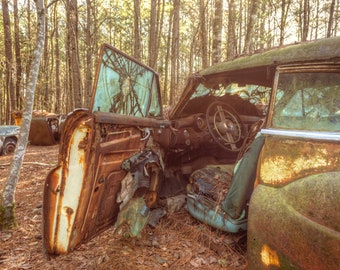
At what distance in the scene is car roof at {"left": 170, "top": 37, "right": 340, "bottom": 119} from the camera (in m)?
1.89

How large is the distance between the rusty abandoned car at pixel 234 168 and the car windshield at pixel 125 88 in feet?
0.04

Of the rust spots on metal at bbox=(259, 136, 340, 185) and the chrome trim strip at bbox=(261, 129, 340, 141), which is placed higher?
the chrome trim strip at bbox=(261, 129, 340, 141)

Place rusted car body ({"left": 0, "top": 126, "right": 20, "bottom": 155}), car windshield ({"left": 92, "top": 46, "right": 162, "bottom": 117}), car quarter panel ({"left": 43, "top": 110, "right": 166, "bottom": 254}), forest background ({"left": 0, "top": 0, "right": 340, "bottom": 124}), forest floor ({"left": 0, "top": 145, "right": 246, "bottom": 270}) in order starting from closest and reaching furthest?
car quarter panel ({"left": 43, "top": 110, "right": 166, "bottom": 254}) < car windshield ({"left": 92, "top": 46, "right": 162, "bottom": 117}) < forest floor ({"left": 0, "top": 145, "right": 246, "bottom": 270}) < rusted car body ({"left": 0, "top": 126, "right": 20, "bottom": 155}) < forest background ({"left": 0, "top": 0, "right": 340, "bottom": 124})

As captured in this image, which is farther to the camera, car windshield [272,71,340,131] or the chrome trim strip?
car windshield [272,71,340,131]

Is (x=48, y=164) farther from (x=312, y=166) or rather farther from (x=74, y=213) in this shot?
(x=312, y=166)

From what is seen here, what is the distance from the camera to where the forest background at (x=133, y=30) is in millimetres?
9969

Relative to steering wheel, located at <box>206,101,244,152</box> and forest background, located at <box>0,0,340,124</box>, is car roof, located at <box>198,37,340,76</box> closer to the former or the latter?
steering wheel, located at <box>206,101,244,152</box>

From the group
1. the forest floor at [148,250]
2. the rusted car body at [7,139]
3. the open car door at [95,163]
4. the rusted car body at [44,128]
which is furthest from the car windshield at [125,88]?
the rusted car body at [44,128]

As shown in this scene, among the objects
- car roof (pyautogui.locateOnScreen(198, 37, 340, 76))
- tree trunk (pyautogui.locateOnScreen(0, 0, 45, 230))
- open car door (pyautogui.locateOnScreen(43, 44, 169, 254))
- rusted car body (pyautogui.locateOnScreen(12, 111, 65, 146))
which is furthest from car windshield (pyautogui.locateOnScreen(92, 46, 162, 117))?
rusted car body (pyautogui.locateOnScreen(12, 111, 65, 146))

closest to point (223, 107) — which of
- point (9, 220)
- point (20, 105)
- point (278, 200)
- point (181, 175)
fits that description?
point (181, 175)

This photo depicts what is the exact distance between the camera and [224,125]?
3.89m

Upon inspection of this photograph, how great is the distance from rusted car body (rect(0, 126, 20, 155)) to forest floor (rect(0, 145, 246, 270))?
6.24 meters

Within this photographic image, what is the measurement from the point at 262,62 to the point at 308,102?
705 millimetres

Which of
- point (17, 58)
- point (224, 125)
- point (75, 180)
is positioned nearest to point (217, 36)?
point (224, 125)
